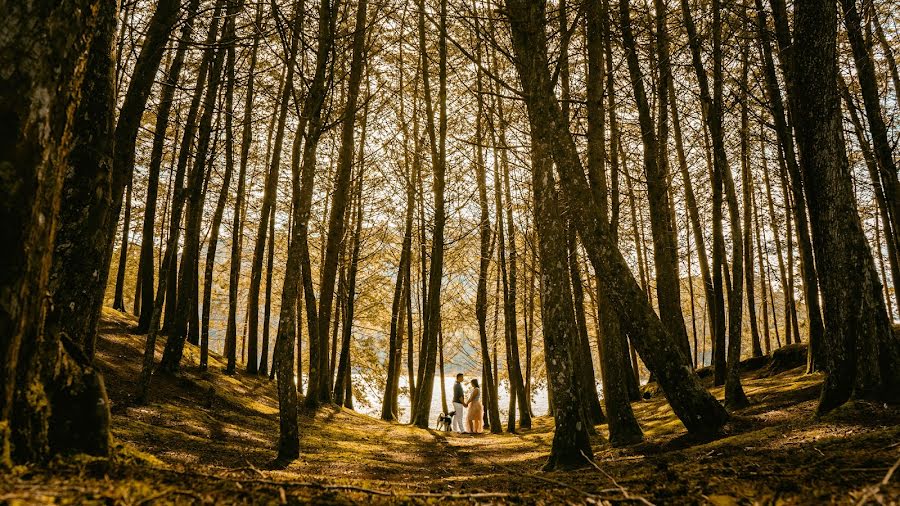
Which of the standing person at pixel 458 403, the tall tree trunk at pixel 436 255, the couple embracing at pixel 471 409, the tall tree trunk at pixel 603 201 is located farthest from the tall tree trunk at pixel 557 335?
the standing person at pixel 458 403

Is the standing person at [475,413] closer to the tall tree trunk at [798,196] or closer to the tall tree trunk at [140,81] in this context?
the tall tree trunk at [798,196]

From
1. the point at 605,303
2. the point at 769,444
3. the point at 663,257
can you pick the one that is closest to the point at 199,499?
the point at 769,444

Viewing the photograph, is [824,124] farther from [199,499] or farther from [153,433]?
[153,433]

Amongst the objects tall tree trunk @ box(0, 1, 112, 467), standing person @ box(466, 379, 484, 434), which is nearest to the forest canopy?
tall tree trunk @ box(0, 1, 112, 467)

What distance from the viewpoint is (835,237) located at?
15.5 ft

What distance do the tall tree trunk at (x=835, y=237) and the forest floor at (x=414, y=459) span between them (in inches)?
15.8

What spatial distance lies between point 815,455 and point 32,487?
129 inches

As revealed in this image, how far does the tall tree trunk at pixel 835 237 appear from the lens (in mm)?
4586

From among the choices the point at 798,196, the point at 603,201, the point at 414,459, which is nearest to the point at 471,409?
the point at 414,459

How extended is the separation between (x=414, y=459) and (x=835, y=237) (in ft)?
22.4

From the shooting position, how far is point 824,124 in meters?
4.80

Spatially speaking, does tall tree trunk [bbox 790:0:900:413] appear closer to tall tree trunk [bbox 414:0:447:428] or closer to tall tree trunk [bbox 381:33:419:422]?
tall tree trunk [bbox 414:0:447:428]

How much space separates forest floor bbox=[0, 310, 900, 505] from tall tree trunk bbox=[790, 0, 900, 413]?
1.31 feet

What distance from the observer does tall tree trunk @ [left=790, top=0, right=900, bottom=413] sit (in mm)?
4586
